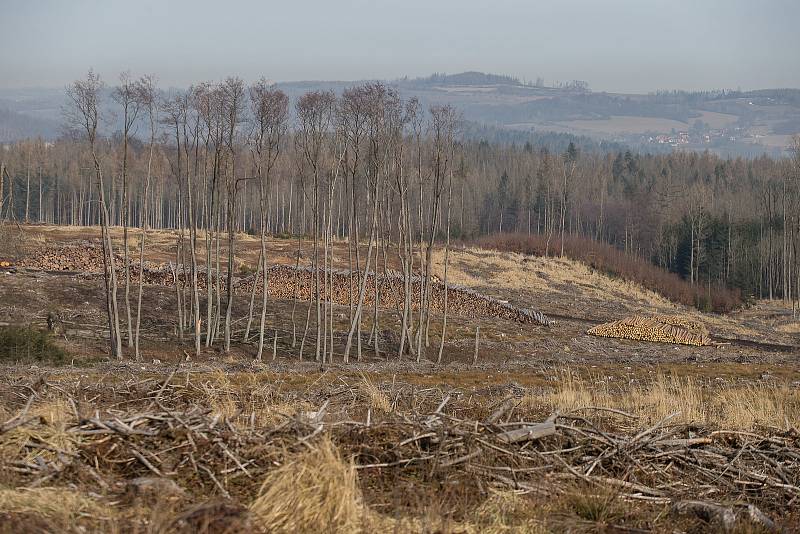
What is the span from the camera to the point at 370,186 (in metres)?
27.3

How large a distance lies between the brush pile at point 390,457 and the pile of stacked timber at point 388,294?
98.3ft

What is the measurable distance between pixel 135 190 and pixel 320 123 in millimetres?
84864

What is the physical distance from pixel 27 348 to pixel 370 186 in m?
12.5

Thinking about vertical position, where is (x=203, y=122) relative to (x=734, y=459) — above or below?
above

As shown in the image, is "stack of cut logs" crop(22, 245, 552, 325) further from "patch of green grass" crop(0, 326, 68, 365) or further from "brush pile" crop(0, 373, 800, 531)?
"brush pile" crop(0, 373, 800, 531)

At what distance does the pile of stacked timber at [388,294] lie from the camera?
39.2m

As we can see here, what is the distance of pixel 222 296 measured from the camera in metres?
36.2

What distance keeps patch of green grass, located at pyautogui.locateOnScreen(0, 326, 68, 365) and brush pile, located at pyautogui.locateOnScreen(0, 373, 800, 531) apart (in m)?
12.2

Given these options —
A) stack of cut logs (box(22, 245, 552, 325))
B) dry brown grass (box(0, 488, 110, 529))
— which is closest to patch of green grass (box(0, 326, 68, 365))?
dry brown grass (box(0, 488, 110, 529))

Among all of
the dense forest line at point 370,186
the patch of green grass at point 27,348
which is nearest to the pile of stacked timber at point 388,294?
the dense forest line at point 370,186

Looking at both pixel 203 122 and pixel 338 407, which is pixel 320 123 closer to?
pixel 203 122

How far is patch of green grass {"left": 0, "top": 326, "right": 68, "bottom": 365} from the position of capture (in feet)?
64.3

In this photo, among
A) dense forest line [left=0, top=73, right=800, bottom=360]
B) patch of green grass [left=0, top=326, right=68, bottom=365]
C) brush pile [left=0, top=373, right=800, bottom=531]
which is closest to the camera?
brush pile [left=0, top=373, right=800, bottom=531]

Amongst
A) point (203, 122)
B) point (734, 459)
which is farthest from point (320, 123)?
point (734, 459)
